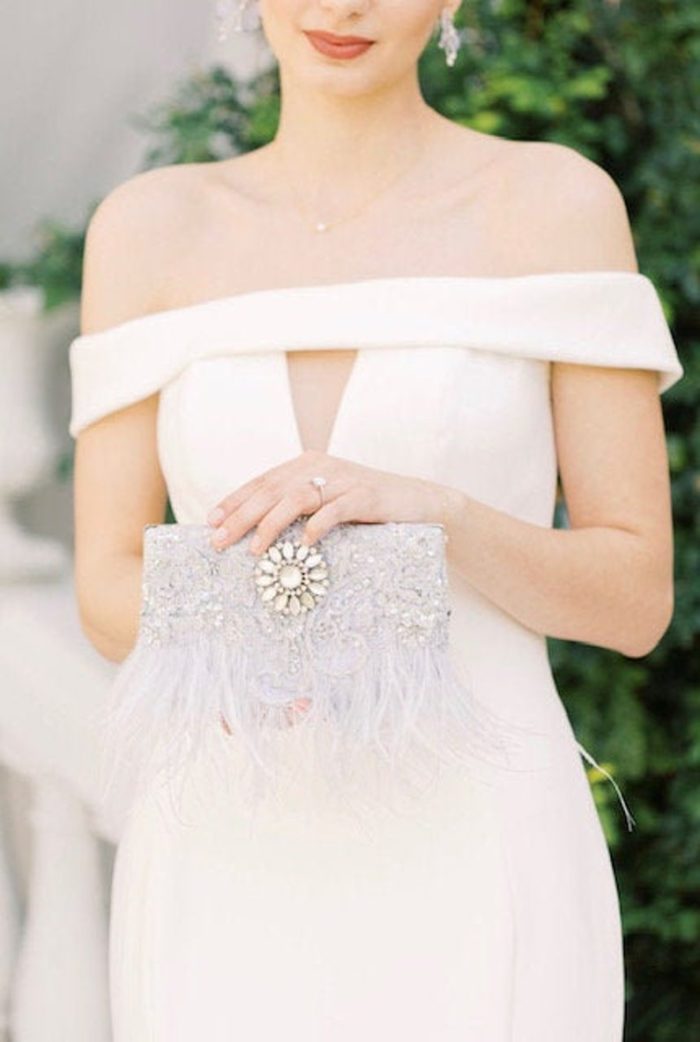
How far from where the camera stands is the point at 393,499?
2.21 metres

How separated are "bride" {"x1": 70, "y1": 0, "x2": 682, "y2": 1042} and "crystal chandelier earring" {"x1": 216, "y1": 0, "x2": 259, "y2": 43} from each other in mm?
108

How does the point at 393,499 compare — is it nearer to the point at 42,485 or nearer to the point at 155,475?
the point at 155,475

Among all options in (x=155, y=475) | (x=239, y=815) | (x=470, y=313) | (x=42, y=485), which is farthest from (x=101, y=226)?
(x=42, y=485)

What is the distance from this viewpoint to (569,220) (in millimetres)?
2461

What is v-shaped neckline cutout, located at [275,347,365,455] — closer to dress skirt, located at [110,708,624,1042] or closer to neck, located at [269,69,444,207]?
neck, located at [269,69,444,207]

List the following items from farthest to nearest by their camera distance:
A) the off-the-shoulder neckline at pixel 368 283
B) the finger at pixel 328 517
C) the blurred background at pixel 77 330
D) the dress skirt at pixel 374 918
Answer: the blurred background at pixel 77 330, the off-the-shoulder neckline at pixel 368 283, the dress skirt at pixel 374 918, the finger at pixel 328 517

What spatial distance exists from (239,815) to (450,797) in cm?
22

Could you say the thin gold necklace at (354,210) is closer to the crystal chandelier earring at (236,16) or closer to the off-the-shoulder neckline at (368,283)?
the off-the-shoulder neckline at (368,283)

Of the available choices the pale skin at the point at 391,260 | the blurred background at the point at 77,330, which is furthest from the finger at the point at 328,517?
the blurred background at the point at 77,330

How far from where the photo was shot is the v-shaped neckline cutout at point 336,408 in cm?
242

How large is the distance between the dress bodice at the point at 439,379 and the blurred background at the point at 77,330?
0.87 metres

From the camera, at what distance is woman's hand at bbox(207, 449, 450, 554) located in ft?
7.04

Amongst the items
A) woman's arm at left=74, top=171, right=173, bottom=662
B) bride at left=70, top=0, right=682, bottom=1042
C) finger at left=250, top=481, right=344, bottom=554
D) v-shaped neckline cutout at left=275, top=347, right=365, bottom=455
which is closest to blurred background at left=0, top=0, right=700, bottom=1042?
woman's arm at left=74, top=171, right=173, bottom=662

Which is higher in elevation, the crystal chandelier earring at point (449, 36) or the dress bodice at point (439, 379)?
the crystal chandelier earring at point (449, 36)
